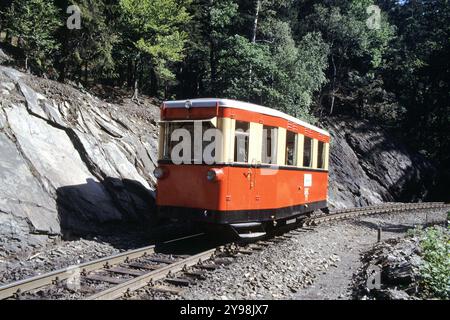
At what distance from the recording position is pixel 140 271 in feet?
26.0

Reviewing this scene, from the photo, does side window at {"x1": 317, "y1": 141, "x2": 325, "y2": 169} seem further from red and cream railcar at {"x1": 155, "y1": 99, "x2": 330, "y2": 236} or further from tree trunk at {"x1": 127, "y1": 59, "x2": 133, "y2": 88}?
tree trunk at {"x1": 127, "y1": 59, "x2": 133, "y2": 88}

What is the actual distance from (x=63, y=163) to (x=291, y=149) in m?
6.07

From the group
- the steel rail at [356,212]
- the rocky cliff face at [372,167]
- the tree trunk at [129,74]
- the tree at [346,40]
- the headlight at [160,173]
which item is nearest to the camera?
the headlight at [160,173]

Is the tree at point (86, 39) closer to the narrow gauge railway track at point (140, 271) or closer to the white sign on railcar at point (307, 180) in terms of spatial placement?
the white sign on railcar at point (307, 180)

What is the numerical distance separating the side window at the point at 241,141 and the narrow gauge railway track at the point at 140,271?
2103 mm

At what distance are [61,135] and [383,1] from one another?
46.5 meters

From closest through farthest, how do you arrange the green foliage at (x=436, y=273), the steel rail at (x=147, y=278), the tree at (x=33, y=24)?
1. the steel rail at (x=147, y=278)
2. the green foliage at (x=436, y=273)
3. the tree at (x=33, y=24)

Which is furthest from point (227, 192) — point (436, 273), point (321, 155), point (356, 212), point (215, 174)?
point (356, 212)

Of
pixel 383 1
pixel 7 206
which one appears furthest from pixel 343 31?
pixel 7 206

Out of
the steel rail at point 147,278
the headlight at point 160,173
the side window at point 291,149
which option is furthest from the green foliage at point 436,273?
the headlight at point 160,173

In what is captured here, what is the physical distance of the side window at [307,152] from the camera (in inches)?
505

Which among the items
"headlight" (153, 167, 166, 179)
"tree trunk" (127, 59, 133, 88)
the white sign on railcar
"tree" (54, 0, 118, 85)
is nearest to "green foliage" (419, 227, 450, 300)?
the white sign on railcar

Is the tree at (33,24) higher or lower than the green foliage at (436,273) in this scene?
higher

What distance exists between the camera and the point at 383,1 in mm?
49250
